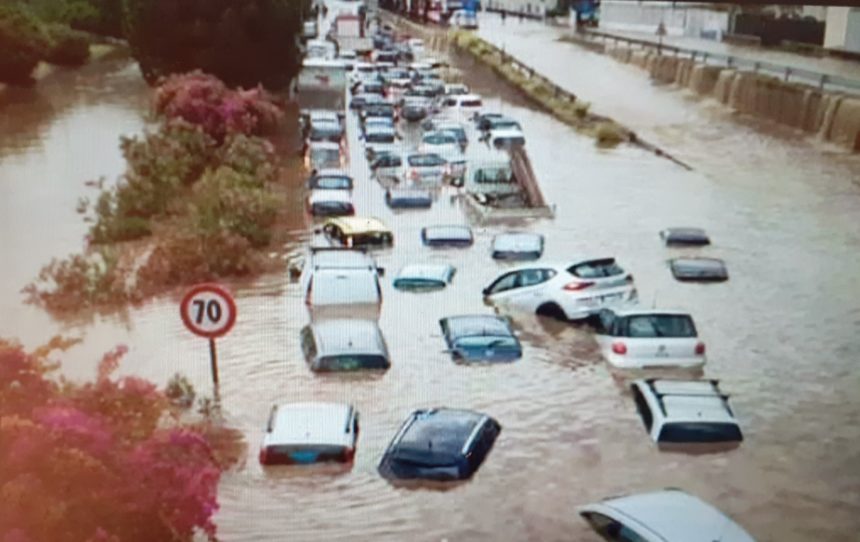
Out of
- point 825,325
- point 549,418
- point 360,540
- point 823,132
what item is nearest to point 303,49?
point 823,132

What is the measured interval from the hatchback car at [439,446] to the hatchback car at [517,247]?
3787 mm

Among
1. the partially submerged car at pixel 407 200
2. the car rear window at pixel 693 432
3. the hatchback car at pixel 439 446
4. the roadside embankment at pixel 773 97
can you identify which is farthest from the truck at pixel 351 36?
the car rear window at pixel 693 432

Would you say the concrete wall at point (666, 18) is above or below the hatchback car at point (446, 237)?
above

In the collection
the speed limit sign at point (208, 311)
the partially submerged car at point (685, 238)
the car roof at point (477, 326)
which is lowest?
the partially submerged car at point (685, 238)

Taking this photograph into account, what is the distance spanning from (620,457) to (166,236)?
5253 mm

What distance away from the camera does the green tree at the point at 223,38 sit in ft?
53.1

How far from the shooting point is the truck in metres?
25.4

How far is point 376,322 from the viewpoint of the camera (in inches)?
299

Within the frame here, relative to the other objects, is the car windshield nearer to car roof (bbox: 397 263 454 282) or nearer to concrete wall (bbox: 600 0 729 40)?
car roof (bbox: 397 263 454 282)

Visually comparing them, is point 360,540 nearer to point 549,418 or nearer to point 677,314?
point 549,418

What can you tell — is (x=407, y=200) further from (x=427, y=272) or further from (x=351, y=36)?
(x=351, y=36)

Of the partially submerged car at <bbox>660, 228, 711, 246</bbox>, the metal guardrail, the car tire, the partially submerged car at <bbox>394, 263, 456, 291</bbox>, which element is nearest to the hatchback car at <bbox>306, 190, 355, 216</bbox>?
the partially submerged car at <bbox>394, 263, 456, 291</bbox>

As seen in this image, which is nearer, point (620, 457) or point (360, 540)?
point (360, 540)

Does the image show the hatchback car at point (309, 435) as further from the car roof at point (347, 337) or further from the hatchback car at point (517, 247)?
the hatchback car at point (517, 247)
